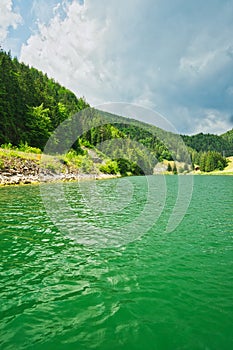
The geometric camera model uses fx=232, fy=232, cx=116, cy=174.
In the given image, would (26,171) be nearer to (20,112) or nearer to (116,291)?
(20,112)

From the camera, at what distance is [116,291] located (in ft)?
21.5

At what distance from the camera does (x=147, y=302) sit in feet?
19.8

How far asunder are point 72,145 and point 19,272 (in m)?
73.7

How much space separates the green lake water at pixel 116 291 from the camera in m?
4.75

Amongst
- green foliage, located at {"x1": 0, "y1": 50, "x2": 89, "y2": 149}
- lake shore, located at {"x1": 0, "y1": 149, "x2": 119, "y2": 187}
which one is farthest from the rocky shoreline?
Answer: green foliage, located at {"x1": 0, "y1": 50, "x2": 89, "y2": 149}

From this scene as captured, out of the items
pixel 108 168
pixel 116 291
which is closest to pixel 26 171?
pixel 116 291

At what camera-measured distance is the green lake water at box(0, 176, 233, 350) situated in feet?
15.6

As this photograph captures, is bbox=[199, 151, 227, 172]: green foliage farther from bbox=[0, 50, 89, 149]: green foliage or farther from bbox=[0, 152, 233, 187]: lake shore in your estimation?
bbox=[0, 152, 233, 187]: lake shore

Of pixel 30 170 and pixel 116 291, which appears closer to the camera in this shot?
pixel 116 291

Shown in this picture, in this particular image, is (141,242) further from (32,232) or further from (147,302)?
(32,232)

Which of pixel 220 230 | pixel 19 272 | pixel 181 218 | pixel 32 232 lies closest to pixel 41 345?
pixel 19 272

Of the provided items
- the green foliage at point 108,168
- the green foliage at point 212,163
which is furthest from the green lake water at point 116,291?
the green foliage at point 212,163

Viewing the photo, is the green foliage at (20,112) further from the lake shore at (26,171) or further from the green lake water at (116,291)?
the green lake water at (116,291)

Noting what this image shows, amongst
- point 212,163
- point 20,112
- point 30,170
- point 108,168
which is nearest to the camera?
point 30,170
